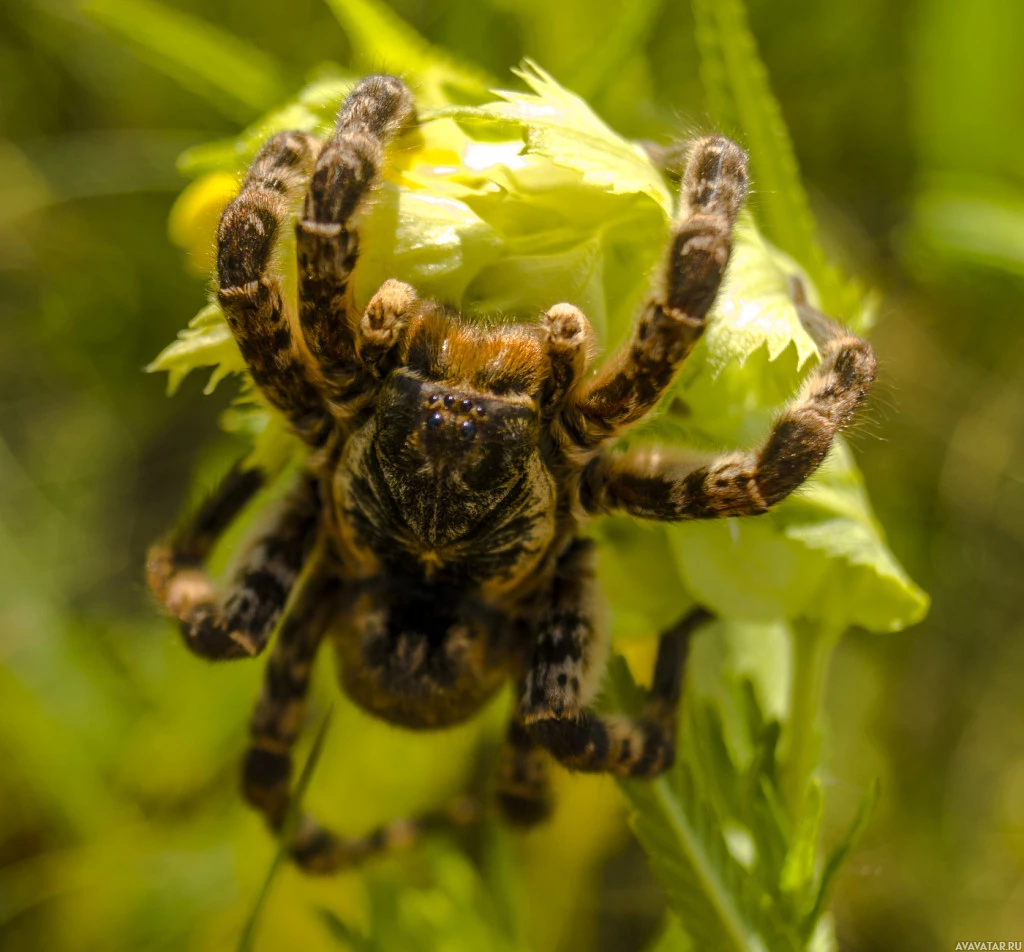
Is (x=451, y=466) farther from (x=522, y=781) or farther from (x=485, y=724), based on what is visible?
(x=485, y=724)

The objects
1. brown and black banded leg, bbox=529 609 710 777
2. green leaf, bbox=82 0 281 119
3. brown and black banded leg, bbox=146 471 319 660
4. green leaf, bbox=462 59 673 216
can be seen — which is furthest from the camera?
green leaf, bbox=82 0 281 119

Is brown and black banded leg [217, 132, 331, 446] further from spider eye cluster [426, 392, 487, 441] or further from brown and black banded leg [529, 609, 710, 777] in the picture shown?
brown and black banded leg [529, 609, 710, 777]

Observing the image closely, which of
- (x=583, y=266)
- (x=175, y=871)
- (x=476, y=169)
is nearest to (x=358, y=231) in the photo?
(x=476, y=169)

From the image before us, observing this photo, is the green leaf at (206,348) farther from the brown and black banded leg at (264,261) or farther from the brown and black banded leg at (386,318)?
Answer: the brown and black banded leg at (386,318)

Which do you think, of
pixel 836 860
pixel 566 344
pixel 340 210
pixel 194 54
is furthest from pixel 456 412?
pixel 194 54

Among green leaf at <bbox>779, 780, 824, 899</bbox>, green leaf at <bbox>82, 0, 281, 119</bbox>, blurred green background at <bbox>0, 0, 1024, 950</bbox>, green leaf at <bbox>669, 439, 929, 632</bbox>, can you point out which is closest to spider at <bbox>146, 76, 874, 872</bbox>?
green leaf at <bbox>669, 439, 929, 632</bbox>

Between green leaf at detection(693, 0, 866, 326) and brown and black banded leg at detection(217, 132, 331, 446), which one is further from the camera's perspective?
green leaf at detection(693, 0, 866, 326)
